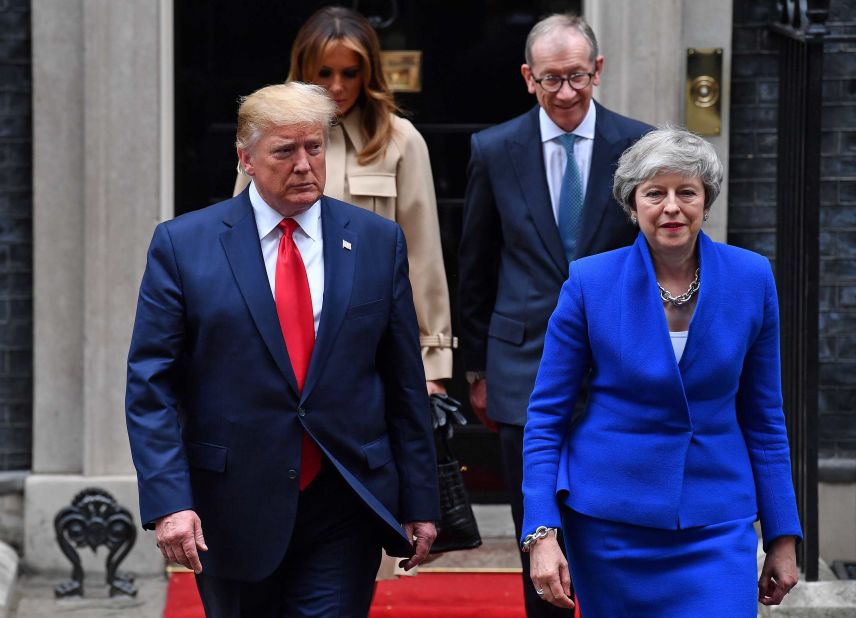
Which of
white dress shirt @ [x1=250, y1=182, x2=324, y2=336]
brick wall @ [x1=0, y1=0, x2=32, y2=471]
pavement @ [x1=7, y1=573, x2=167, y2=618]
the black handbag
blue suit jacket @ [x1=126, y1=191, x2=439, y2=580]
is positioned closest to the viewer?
blue suit jacket @ [x1=126, y1=191, x2=439, y2=580]

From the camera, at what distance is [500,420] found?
16.1 feet

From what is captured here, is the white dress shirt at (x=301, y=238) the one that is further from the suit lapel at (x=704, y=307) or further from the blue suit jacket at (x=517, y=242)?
the blue suit jacket at (x=517, y=242)

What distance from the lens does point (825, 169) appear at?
6.50 metres

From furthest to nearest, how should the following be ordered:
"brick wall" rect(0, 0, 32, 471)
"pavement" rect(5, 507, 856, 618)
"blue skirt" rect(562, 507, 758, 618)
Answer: "brick wall" rect(0, 0, 32, 471) → "pavement" rect(5, 507, 856, 618) → "blue skirt" rect(562, 507, 758, 618)

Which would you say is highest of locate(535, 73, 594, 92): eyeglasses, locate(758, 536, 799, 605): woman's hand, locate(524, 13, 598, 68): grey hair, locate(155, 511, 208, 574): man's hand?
locate(524, 13, 598, 68): grey hair

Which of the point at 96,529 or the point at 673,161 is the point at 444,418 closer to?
the point at 673,161

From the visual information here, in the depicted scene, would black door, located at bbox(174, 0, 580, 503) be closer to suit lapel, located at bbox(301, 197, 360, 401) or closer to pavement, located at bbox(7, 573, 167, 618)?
pavement, located at bbox(7, 573, 167, 618)

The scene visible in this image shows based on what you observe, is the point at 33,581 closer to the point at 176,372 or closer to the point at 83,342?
the point at 83,342

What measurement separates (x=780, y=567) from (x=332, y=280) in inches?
48.1

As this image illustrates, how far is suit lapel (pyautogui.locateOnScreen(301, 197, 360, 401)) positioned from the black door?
2.83 m

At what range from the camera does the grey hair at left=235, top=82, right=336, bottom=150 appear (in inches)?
150

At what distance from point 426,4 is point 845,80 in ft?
5.55

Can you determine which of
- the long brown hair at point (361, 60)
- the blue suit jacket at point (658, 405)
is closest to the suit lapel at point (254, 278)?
the blue suit jacket at point (658, 405)

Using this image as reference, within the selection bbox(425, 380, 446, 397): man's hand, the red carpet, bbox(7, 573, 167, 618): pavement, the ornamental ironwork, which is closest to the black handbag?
bbox(425, 380, 446, 397): man's hand
